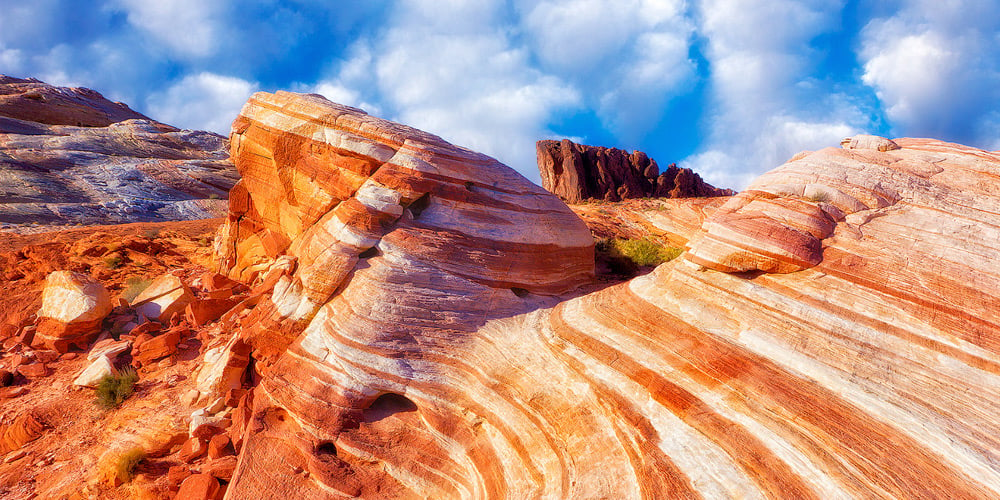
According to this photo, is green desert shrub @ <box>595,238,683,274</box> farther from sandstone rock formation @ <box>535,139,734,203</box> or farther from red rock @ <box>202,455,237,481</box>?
sandstone rock formation @ <box>535,139,734,203</box>

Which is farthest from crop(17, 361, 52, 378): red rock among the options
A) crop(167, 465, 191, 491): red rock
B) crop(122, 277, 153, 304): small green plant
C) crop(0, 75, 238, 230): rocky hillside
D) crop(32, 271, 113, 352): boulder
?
crop(0, 75, 238, 230): rocky hillside

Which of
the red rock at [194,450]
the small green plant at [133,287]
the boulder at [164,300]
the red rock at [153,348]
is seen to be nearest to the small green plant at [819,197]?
the red rock at [194,450]

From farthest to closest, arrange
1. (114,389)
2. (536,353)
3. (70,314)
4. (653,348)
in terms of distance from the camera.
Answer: (70,314) < (114,389) < (536,353) < (653,348)

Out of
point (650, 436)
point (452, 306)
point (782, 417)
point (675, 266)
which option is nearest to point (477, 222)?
point (452, 306)

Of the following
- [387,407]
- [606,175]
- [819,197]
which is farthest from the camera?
[606,175]

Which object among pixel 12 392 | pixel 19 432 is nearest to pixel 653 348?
pixel 19 432

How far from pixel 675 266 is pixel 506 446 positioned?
3.21 m

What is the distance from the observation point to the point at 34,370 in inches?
329

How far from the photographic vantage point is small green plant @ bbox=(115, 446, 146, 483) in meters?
5.86

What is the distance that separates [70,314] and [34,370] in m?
1.12

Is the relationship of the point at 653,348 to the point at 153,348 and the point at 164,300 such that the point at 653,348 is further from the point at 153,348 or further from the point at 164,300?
the point at 164,300

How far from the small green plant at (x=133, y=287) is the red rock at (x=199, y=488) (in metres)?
7.06

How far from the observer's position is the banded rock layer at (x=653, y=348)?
12.6ft

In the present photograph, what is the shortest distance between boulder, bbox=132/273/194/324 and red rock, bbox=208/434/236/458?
4.93m
